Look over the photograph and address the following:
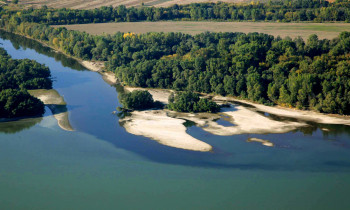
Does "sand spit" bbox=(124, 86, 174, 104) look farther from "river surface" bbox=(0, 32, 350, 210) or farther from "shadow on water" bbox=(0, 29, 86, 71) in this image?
"shadow on water" bbox=(0, 29, 86, 71)

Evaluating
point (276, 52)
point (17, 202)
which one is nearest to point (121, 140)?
point (17, 202)

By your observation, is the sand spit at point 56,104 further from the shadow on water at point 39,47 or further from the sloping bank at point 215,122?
the shadow on water at point 39,47

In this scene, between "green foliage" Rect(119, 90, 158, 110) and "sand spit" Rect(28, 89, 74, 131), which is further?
"green foliage" Rect(119, 90, 158, 110)

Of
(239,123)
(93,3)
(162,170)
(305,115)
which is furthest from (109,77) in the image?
(93,3)

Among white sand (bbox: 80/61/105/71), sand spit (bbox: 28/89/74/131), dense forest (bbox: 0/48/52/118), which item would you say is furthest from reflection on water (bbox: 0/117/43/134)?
white sand (bbox: 80/61/105/71)

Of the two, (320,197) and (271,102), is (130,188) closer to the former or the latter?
(320,197)

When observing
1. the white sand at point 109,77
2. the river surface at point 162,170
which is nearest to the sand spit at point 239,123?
the river surface at point 162,170
